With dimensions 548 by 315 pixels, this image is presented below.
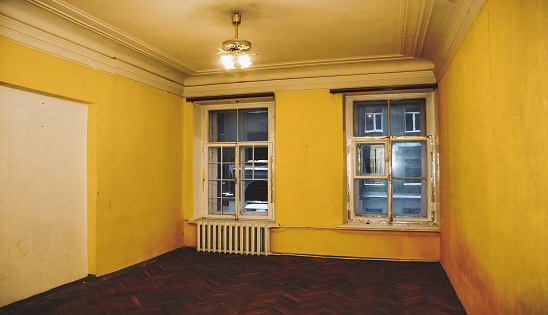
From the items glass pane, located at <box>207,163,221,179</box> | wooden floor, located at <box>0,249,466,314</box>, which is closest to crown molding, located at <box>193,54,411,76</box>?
glass pane, located at <box>207,163,221,179</box>

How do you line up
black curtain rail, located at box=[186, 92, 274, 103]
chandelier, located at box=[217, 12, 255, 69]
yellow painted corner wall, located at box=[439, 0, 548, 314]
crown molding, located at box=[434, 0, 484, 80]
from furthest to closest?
black curtain rail, located at box=[186, 92, 274, 103]
chandelier, located at box=[217, 12, 255, 69]
crown molding, located at box=[434, 0, 484, 80]
yellow painted corner wall, located at box=[439, 0, 548, 314]

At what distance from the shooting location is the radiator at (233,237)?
5.06 m

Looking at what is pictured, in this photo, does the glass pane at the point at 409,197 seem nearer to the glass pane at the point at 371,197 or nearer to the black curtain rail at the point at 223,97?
the glass pane at the point at 371,197

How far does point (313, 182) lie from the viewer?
5051mm

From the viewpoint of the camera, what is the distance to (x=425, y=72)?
4.67m

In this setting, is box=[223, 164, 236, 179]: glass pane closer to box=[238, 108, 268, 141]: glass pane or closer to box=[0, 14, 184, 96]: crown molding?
box=[238, 108, 268, 141]: glass pane

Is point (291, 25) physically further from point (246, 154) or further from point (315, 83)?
point (246, 154)

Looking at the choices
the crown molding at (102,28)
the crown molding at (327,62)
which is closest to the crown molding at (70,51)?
the crown molding at (102,28)

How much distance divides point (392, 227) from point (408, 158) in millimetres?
1118

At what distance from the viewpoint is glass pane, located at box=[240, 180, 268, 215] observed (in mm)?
5516

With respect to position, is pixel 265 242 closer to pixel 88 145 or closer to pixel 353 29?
pixel 88 145

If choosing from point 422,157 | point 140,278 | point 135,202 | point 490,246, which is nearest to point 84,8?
point 135,202

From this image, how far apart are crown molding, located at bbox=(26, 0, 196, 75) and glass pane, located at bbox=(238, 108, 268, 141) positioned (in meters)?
1.35

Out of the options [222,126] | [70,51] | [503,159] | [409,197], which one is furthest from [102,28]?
[409,197]
